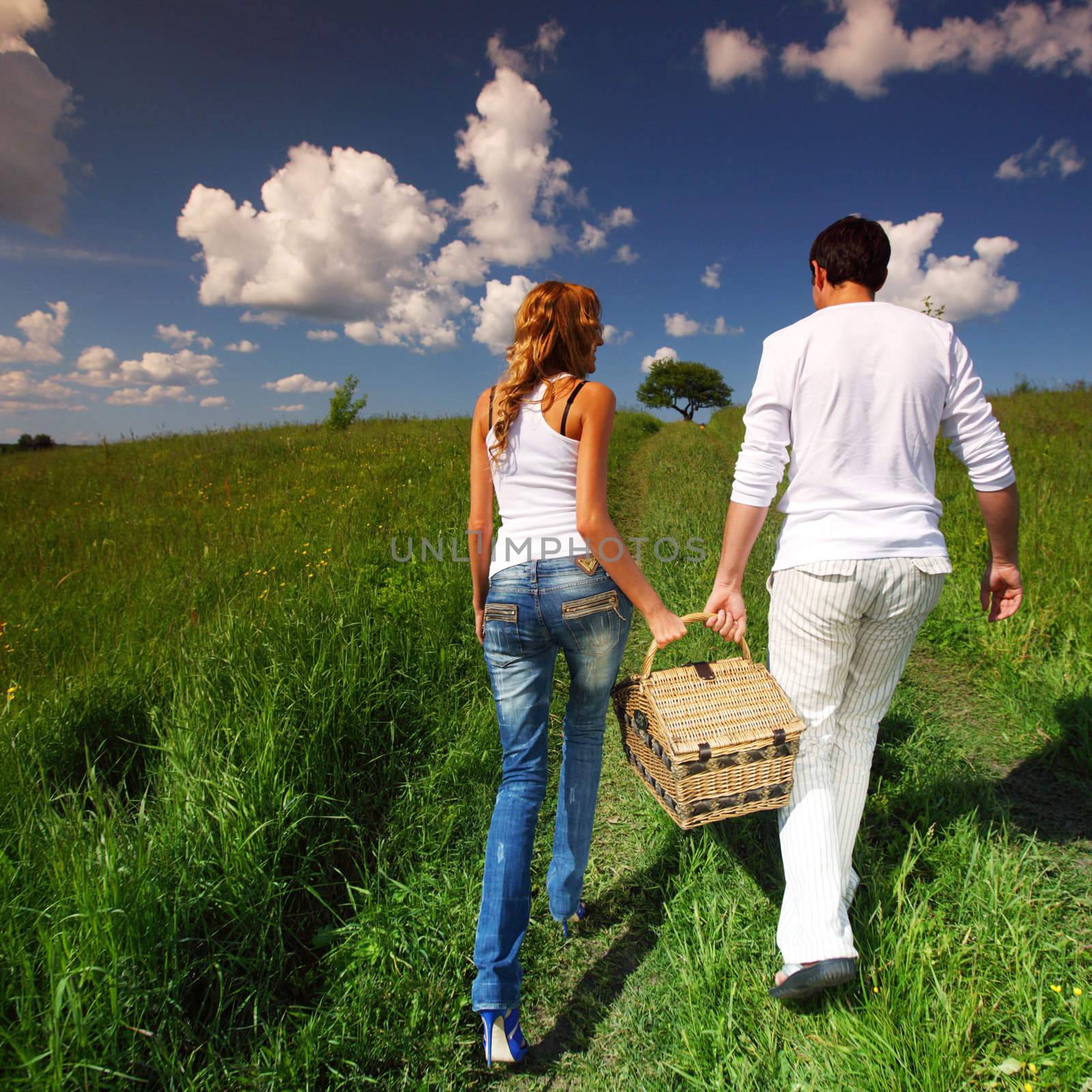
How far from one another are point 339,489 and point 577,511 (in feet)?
19.8

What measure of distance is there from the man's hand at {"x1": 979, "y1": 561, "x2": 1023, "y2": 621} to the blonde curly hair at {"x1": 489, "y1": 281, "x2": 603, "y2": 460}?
1.63 metres

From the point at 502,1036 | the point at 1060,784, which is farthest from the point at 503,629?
the point at 1060,784

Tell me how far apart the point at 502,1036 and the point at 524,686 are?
3.35 feet

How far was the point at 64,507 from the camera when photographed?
774 centimetres

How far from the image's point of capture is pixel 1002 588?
2.18m

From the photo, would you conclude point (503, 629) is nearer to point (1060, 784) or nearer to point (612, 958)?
point (612, 958)

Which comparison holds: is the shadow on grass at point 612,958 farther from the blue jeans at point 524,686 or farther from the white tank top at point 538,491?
the white tank top at point 538,491

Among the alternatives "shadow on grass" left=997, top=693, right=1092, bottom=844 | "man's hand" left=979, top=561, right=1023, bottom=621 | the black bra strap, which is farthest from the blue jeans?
"shadow on grass" left=997, top=693, right=1092, bottom=844

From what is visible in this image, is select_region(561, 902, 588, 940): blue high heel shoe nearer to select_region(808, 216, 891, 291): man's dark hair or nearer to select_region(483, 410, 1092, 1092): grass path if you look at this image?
select_region(483, 410, 1092, 1092): grass path

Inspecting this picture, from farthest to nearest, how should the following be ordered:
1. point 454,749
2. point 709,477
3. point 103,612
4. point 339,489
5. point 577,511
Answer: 1. point 709,477
2. point 339,489
3. point 103,612
4. point 454,749
5. point 577,511

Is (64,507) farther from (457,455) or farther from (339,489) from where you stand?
(457,455)

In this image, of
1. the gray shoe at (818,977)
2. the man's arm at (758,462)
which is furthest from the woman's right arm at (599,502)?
the gray shoe at (818,977)

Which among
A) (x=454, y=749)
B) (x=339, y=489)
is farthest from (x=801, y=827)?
(x=339, y=489)

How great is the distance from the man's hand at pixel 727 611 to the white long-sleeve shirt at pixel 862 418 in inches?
8.3
